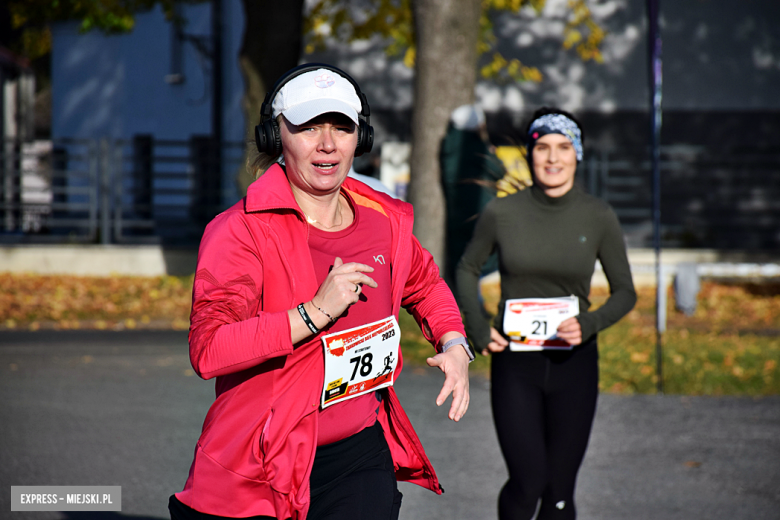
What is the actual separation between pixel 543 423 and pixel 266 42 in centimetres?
1179

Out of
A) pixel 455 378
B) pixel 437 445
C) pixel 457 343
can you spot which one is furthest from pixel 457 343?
pixel 437 445

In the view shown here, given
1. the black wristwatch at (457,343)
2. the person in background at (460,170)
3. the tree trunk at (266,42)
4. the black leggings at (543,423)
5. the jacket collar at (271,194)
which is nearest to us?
the jacket collar at (271,194)

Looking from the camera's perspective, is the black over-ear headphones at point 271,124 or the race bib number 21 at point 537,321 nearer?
the black over-ear headphones at point 271,124

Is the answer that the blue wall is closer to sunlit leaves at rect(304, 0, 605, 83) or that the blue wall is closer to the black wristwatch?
sunlit leaves at rect(304, 0, 605, 83)

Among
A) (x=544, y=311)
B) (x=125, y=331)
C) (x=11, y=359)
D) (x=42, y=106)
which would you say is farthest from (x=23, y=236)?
(x=42, y=106)

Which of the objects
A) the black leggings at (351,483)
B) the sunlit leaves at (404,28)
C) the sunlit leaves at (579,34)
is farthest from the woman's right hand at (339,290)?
the sunlit leaves at (579,34)

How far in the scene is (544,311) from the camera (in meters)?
4.08

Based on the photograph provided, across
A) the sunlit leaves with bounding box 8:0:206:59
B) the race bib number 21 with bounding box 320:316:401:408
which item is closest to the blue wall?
the sunlit leaves with bounding box 8:0:206:59

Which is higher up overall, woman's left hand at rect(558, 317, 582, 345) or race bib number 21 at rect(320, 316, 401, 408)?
race bib number 21 at rect(320, 316, 401, 408)

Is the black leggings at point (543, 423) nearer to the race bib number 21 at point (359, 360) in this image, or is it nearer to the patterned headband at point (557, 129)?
the patterned headband at point (557, 129)

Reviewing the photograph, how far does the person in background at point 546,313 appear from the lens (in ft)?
12.7

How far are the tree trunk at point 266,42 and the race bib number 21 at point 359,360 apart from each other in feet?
39.9

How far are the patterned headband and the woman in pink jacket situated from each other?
1.55m

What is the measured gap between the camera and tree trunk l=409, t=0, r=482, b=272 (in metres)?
10.9
